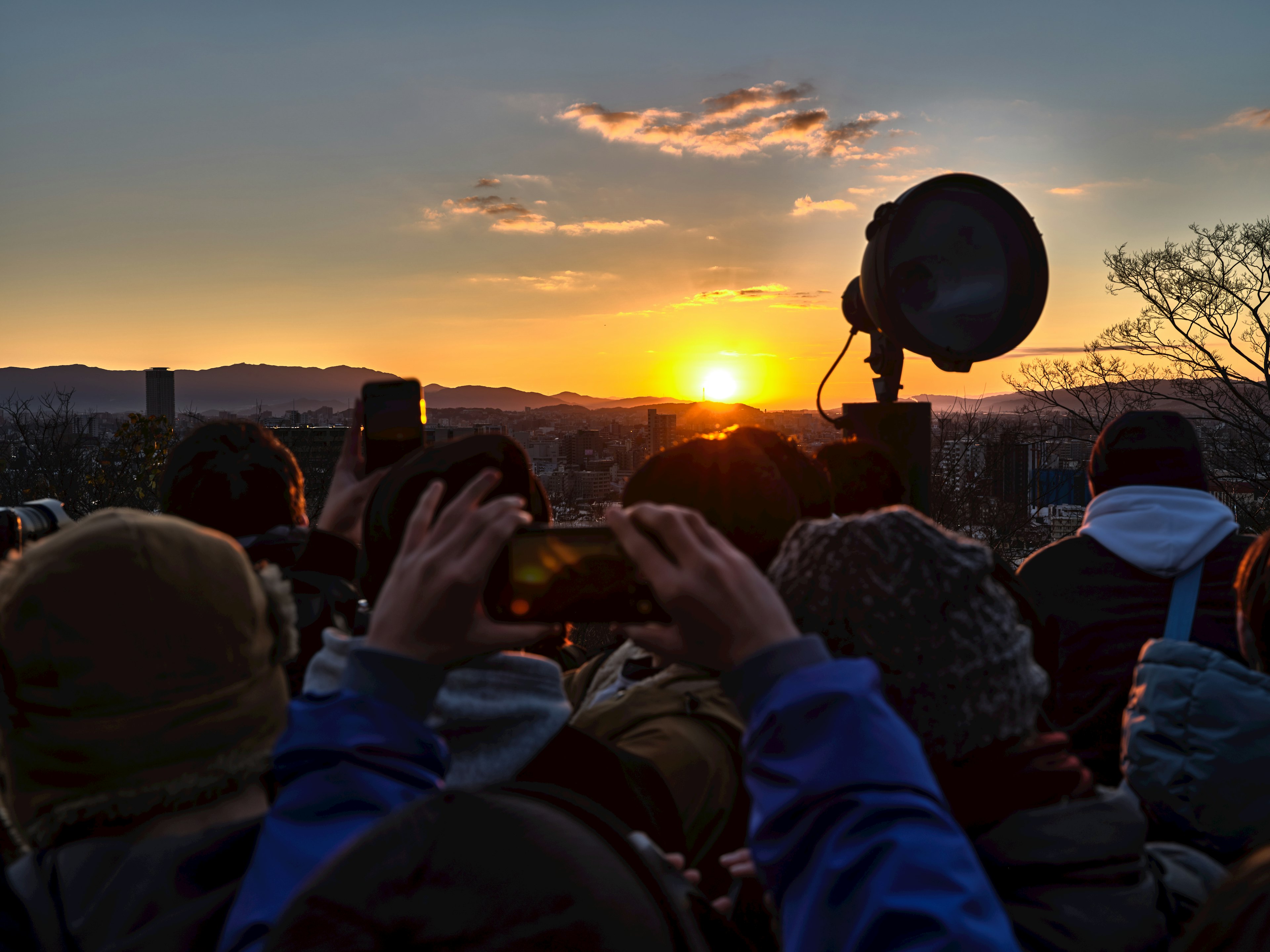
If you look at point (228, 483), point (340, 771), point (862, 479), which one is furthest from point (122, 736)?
point (862, 479)

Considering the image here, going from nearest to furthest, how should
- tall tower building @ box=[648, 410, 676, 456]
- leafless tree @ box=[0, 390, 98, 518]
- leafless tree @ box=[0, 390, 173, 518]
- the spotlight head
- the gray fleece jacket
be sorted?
the gray fleece jacket → the spotlight head → leafless tree @ box=[0, 390, 173, 518] → leafless tree @ box=[0, 390, 98, 518] → tall tower building @ box=[648, 410, 676, 456]

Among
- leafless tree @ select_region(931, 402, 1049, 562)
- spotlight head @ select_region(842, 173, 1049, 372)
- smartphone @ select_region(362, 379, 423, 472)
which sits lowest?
leafless tree @ select_region(931, 402, 1049, 562)

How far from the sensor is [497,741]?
1.21 metres

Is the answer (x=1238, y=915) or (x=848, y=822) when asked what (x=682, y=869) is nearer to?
(x=848, y=822)

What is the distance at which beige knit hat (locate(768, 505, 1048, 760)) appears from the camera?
106 cm

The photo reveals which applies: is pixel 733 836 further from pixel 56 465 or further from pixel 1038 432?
pixel 1038 432

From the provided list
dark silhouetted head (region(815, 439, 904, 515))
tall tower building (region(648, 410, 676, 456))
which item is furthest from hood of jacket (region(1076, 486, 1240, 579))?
tall tower building (region(648, 410, 676, 456))

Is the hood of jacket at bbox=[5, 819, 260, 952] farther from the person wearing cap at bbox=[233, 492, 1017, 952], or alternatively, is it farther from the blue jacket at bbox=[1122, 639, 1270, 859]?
the blue jacket at bbox=[1122, 639, 1270, 859]

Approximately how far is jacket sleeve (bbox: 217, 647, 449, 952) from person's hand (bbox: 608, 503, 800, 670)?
313 millimetres

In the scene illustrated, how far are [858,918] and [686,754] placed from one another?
2.14 ft

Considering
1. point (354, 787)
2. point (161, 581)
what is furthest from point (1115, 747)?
point (161, 581)

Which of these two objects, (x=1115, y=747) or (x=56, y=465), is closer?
(x=1115, y=747)

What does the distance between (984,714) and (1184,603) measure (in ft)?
6.87

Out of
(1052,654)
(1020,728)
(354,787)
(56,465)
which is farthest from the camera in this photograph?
(56,465)
